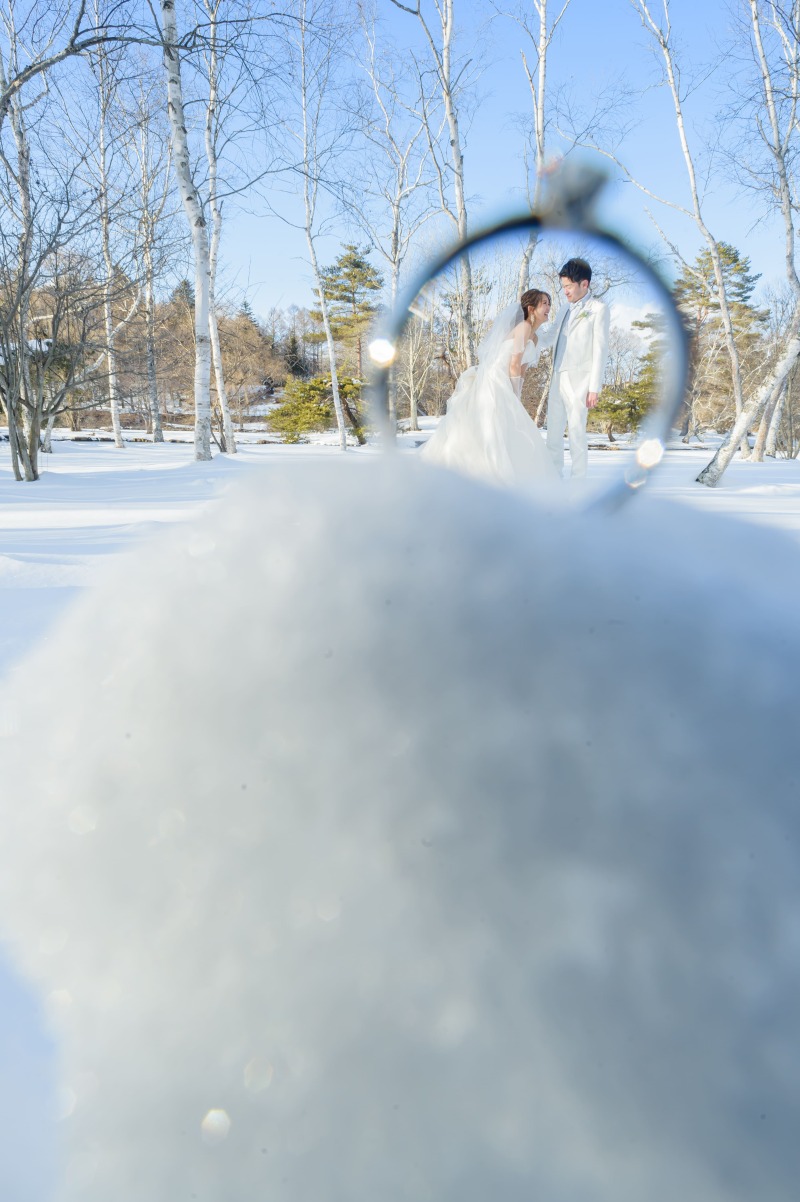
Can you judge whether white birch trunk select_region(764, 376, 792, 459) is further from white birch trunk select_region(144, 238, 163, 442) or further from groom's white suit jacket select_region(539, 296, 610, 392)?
white birch trunk select_region(144, 238, 163, 442)

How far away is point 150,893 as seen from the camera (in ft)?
1.59

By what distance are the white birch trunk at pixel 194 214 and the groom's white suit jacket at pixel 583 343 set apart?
18.0ft

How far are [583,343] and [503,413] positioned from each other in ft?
1.48

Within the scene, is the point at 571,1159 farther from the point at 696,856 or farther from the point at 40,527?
the point at 40,527

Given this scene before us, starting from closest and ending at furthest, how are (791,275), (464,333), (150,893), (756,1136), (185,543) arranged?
(756,1136)
(150,893)
(185,543)
(464,333)
(791,275)

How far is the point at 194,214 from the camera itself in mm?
7082

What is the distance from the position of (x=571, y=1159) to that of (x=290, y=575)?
41 centimetres

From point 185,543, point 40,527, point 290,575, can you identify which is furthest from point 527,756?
point 40,527

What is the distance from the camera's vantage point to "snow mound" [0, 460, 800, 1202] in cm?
40

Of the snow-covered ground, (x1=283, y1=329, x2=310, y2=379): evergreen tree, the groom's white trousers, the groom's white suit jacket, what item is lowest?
the snow-covered ground

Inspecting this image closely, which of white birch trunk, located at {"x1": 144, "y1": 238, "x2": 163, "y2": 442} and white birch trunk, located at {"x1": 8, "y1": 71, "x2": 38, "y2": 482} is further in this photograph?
white birch trunk, located at {"x1": 144, "y1": 238, "x2": 163, "y2": 442}

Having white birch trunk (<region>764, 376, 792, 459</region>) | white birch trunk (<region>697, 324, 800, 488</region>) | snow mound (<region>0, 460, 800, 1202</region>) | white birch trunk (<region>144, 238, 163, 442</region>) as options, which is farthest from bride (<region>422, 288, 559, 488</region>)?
white birch trunk (<region>764, 376, 792, 459</region>)

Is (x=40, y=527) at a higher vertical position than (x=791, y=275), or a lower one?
lower

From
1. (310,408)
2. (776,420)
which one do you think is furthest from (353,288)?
(776,420)
